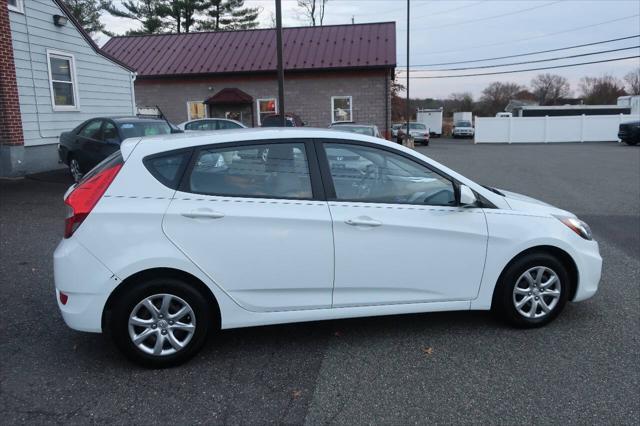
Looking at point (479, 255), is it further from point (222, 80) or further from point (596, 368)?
point (222, 80)

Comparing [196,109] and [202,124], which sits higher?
[196,109]

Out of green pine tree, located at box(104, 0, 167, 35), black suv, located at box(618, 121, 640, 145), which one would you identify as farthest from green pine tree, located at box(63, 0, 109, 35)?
black suv, located at box(618, 121, 640, 145)

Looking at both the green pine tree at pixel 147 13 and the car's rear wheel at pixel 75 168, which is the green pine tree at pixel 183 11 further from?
the car's rear wheel at pixel 75 168

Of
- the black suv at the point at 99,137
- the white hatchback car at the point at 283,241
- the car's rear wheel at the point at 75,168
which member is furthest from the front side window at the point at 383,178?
the car's rear wheel at the point at 75,168

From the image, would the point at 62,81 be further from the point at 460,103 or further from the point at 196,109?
the point at 460,103

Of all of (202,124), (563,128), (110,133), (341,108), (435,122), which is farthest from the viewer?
(435,122)

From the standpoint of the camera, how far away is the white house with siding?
39.4ft

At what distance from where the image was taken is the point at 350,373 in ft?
11.6

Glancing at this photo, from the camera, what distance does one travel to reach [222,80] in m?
26.8

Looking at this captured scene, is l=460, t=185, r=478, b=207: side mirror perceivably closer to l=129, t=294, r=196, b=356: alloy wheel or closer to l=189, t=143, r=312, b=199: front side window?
l=189, t=143, r=312, b=199: front side window

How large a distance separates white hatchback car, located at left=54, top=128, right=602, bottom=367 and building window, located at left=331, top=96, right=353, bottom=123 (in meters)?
22.2

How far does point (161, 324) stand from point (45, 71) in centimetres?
1226

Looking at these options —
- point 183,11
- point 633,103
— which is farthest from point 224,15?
point 633,103

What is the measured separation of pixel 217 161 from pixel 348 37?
24303 mm
